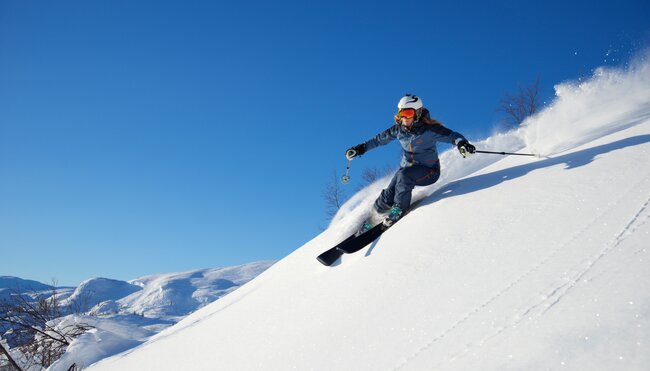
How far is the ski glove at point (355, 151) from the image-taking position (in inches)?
207

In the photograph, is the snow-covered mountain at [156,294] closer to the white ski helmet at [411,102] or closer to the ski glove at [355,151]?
the ski glove at [355,151]

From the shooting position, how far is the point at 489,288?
227 cm

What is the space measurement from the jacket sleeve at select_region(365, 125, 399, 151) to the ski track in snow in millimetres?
2807

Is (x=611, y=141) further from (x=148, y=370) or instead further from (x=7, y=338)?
(x=7, y=338)

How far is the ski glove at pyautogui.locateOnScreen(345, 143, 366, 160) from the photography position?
526 cm

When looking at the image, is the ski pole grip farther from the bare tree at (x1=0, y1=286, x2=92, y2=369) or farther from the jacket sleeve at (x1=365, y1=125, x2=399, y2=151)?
the bare tree at (x1=0, y1=286, x2=92, y2=369)

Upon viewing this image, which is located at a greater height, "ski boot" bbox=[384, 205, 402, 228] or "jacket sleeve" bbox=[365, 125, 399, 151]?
"jacket sleeve" bbox=[365, 125, 399, 151]

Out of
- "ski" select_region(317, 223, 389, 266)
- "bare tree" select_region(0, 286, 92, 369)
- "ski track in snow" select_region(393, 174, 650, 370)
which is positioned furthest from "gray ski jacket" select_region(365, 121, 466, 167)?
"bare tree" select_region(0, 286, 92, 369)

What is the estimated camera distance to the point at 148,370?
3.50 metres

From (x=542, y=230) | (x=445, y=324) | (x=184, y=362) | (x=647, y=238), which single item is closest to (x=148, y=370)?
(x=184, y=362)

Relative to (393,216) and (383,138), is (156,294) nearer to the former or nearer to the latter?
(383,138)

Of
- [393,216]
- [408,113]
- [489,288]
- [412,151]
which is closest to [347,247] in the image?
[393,216]

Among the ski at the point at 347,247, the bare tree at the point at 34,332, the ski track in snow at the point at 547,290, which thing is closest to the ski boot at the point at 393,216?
the ski at the point at 347,247

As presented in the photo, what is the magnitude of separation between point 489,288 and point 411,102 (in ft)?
9.34
